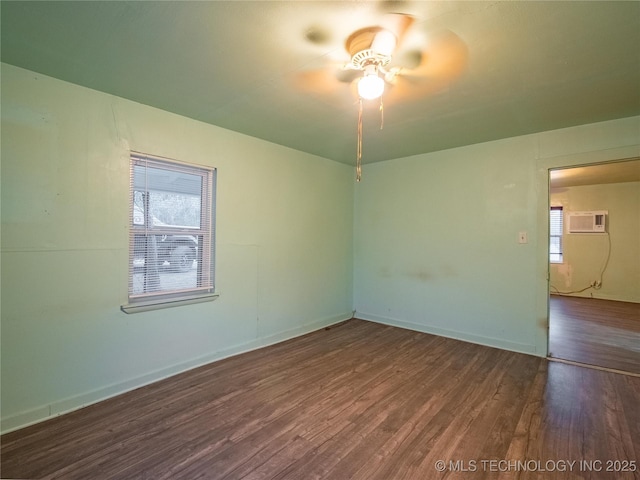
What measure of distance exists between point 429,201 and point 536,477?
10.1 ft

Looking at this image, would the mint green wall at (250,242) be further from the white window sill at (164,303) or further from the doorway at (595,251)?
the doorway at (595,251)

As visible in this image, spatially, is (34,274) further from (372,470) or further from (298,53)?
(372,470)

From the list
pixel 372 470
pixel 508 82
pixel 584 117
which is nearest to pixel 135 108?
pixel 508 82

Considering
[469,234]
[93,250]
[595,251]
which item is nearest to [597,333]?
[469,234]

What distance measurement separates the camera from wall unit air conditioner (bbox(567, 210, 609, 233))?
6227 mm

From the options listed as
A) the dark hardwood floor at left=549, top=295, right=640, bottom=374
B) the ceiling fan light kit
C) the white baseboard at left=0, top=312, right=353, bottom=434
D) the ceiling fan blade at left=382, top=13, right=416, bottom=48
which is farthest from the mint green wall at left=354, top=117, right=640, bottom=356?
the ceiling fan blade at left=382, top=13, right=416, bottom=48

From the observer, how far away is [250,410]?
2232mm

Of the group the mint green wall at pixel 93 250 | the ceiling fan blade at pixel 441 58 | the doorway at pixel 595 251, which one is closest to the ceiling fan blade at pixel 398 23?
the ceiling fan blade at pixel 441 58

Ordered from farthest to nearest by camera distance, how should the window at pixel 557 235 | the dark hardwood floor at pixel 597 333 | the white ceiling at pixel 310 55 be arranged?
the window at pixel 557 235
the dark hardwood floor at pixel 597 333
the white ceiling at pixel 310 55

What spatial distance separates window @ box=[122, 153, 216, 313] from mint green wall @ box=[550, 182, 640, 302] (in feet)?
24.8

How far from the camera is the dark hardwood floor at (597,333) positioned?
320cm

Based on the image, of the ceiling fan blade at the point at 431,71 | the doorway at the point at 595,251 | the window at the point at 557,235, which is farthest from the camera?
the window at the point at 557,235

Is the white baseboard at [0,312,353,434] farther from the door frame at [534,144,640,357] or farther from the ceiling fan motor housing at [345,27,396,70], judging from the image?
the ceiling fan motor housing at [345,27,396,70]

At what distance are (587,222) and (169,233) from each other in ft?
26.3
